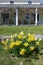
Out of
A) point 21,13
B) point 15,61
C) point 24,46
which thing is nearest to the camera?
point 15,61

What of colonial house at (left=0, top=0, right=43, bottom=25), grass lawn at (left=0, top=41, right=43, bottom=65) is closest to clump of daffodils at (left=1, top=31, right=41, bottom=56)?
grass lawn at (left=0, top=41, right=43, bottom=65)

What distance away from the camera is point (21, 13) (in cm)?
3791

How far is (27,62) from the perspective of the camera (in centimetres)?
627

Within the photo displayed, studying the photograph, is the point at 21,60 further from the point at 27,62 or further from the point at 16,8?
the point at 16,8

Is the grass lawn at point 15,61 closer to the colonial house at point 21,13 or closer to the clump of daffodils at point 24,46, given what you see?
the clump of daffodils at point 24,46

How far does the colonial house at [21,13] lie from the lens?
122ft

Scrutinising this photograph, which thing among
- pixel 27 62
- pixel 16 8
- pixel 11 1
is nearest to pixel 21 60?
pixel 27 62

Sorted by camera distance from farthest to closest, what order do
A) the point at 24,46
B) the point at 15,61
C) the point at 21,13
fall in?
the point at 21,13 < the point at 24,46 < the point at 15,61

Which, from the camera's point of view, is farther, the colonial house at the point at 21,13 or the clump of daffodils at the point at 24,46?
the colonial house at the point at 21,13

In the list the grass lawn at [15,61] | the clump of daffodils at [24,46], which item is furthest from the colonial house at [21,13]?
the grass lawn at [15,61]

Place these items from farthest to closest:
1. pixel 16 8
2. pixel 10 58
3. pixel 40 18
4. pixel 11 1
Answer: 1. pixel 11 1
2. pixel 40 18
3. pixel 16 8
4. pixel 10 58

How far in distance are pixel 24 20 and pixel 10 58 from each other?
31.6m

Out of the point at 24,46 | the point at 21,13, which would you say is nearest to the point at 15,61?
the point at 24,46

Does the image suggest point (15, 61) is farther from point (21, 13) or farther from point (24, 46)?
point (21, 13)
